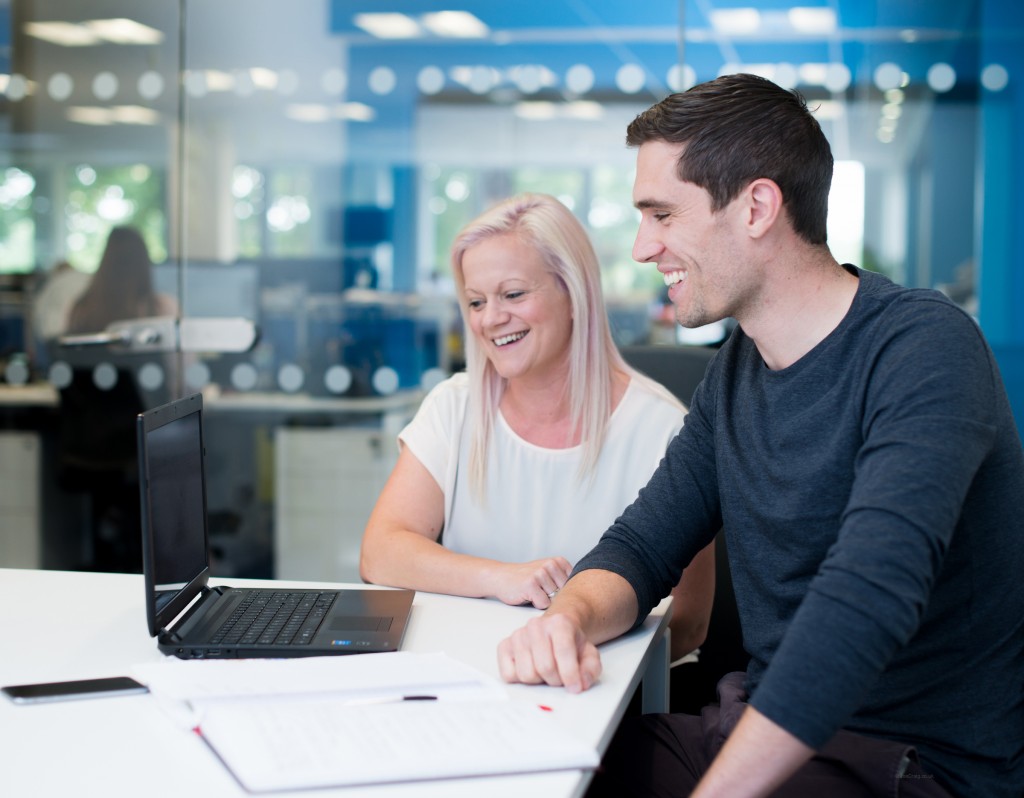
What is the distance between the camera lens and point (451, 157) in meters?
3.63

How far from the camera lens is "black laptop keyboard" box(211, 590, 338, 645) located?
1428mm

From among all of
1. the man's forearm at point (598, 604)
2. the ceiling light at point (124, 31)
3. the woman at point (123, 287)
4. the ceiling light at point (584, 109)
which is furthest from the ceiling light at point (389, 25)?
the man's forearm at point (598, 604)

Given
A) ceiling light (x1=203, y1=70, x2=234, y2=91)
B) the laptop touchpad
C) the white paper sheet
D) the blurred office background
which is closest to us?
the white paper sheet

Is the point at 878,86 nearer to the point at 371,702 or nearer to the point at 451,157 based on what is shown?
the point at 451,157

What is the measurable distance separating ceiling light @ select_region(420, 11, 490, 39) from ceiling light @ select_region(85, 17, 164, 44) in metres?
0.92

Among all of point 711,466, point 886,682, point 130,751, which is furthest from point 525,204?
point 130,751

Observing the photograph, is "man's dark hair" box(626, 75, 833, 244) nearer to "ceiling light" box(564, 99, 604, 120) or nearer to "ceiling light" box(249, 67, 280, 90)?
"ceiling light" box(564, 99, 604, 120)

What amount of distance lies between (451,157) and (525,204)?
4.96 ft

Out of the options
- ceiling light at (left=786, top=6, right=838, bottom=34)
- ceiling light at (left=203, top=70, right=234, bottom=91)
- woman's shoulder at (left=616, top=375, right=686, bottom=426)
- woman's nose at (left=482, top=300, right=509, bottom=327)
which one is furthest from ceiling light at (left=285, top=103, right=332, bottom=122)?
woman's shoulder at (left=616, top=375, right=686, bottom=426)

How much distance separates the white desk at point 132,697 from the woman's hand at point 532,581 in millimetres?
18

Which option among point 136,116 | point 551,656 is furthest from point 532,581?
point 136,116

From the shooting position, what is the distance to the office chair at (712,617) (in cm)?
195

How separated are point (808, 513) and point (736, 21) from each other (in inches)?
94.7

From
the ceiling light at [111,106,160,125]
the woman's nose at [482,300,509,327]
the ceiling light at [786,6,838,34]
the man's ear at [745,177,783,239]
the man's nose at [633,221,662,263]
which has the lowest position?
the woman's nose at [482,300,509,327]
